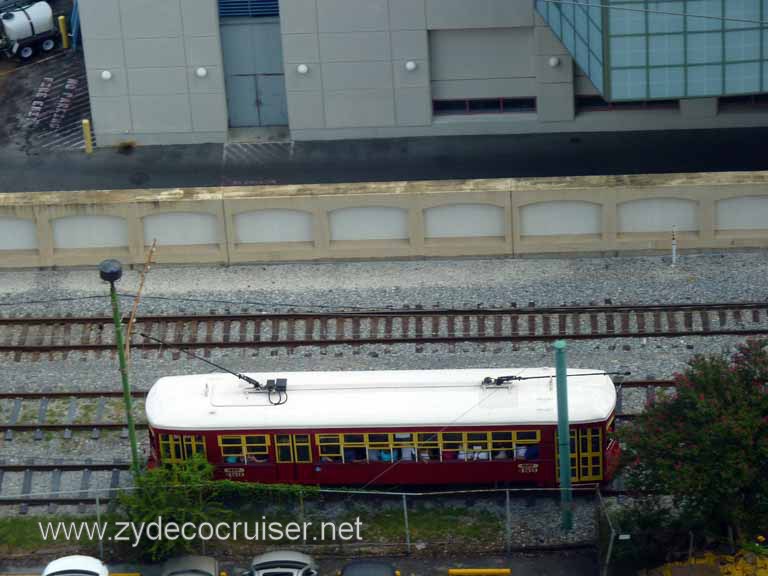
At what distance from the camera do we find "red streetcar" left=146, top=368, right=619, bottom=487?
121ft

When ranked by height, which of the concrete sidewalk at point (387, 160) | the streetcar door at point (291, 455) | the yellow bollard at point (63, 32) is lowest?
the streetcar door at point (291, 455)

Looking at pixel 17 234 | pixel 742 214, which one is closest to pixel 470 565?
pixel 742 214

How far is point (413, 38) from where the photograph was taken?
53875mm

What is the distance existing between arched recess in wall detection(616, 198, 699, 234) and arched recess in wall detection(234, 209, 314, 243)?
331 inches

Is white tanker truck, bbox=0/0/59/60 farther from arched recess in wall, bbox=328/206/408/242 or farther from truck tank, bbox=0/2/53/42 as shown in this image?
arched recess in wall, bbox=328/206/408/242

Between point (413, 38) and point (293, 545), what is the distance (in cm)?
2143

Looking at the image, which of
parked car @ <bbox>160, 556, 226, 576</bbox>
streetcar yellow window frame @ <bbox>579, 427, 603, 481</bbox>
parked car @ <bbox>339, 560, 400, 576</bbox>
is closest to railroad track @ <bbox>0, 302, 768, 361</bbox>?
streetcar yellow window frame @ <bbox>579, 427, 603, 481</bbox>

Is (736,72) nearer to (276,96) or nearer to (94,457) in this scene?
(276,96)

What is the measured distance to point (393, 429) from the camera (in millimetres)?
37000

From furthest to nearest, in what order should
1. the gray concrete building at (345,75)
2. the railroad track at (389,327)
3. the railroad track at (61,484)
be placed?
the gray concrete building at (345,75)
the railroad track at (389,327)
the railroad track at (61,484)

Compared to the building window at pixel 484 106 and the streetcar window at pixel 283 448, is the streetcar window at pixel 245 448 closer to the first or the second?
the streetcar window at pixel 283 448

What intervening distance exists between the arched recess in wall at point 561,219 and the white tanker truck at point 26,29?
22.8 m

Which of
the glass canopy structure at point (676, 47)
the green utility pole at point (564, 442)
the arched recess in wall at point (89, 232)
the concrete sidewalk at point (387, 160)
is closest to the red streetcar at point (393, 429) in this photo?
the green utility pole at point (564, 442)

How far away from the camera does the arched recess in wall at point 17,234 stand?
154ft
